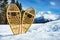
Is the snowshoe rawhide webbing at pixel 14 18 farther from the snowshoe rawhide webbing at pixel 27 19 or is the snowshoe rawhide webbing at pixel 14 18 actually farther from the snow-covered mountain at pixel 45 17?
the snow-covered mountain at pixel 45 17

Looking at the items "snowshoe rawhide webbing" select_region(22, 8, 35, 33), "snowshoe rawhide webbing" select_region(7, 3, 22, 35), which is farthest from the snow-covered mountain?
"snowshoe rawhide webbing" select_region(7, 3, 22, 35)

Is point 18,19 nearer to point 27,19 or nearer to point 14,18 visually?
point 14,18

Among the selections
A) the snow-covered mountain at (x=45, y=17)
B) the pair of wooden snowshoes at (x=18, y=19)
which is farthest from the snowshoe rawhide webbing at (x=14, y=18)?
the snow-covered mountain at (x=45, y=17)

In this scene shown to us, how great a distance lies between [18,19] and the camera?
3424mm

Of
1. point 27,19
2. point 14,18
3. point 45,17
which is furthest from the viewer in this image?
point 45,17

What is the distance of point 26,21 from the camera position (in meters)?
3.52

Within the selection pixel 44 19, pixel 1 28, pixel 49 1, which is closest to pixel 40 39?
pixel 1 28

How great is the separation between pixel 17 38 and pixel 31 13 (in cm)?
82

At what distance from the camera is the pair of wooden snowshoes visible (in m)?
3.40

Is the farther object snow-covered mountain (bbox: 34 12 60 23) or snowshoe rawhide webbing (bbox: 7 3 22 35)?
snow-covered mountain (bbox: 34 12 60 23)

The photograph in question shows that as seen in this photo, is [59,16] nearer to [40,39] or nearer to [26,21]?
[26,21]

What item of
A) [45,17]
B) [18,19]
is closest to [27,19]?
[18,19]

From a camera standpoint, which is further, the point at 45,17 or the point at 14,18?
the point at 45,17

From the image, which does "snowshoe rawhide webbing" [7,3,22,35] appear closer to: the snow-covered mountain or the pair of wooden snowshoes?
the pair of wooden snowshoes
